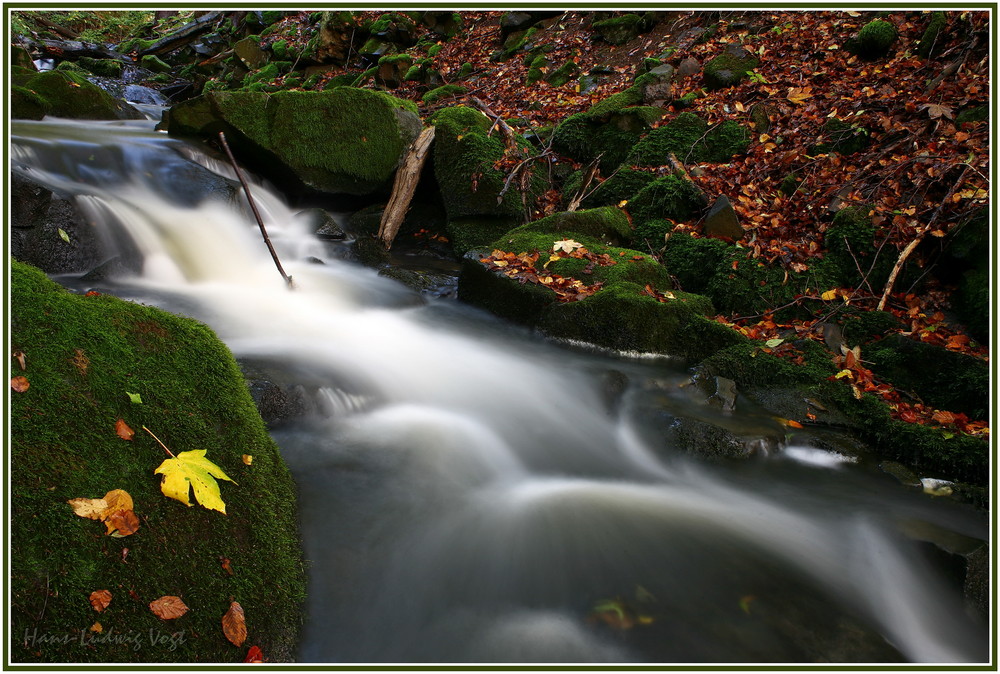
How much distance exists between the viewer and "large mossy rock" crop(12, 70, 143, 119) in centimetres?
855

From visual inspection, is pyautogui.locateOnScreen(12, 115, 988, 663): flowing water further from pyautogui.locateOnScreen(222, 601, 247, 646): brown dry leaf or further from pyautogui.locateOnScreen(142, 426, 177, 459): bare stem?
pyautogui.locateOnScreen(142, 426, 177, 459): bare stem

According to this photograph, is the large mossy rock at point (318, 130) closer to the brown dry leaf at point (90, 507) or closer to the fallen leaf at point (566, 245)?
the fallen leaf at point (566, 245)

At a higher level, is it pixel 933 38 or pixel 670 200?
pixel 933 38

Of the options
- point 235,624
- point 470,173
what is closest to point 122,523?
point 235,624

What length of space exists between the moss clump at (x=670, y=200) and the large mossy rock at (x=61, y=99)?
959 centimetres

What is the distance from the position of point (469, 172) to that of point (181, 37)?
2068cm

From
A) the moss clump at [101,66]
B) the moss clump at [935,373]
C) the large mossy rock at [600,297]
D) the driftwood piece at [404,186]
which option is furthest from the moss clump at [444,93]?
the moss clump at [101,66]

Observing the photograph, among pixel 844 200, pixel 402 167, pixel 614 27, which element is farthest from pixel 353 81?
pixel 844 200

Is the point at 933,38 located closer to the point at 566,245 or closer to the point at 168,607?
the point at 566,245

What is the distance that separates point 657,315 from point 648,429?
4.23 feet

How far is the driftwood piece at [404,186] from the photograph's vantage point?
7.55 metres

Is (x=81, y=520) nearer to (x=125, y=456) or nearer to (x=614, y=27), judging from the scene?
(x=125, y=456)

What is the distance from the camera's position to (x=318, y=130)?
7816mm

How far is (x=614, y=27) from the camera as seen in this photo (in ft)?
34.9
